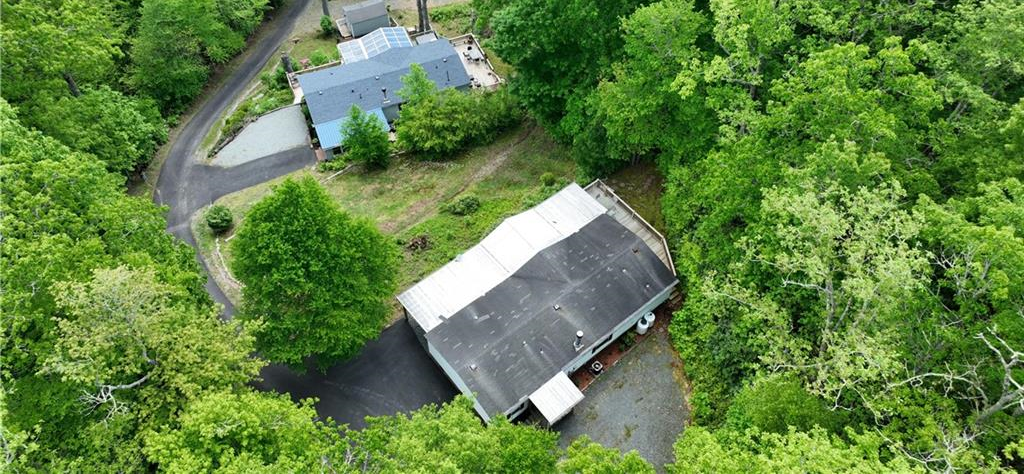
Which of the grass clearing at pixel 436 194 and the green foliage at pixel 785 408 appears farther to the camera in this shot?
the grass clearing at pixel 436 194

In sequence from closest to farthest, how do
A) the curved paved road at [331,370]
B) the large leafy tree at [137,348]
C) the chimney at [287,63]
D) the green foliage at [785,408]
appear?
the large leafy tree at [137,348] → the green foliage at [785,408] → the curved paved road at [331,370] → the chimney at [287,63]

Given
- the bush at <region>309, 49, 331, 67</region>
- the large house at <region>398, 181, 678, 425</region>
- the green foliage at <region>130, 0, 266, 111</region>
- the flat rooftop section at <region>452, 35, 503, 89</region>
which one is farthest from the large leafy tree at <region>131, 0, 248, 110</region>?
the large house at <region>398, 181, 678, 425</region>

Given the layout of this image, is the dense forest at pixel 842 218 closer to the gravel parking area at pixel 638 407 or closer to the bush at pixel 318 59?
the gravel parking area at pixel 638 407

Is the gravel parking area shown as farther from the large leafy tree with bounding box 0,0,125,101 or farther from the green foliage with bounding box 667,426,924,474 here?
the large leafy tree with bounding box 0,0,125,101

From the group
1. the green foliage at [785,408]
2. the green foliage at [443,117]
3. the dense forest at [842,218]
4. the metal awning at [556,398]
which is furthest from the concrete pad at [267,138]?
the green foliage at [785,408]

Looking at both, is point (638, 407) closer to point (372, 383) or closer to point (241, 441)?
point (372, 383)

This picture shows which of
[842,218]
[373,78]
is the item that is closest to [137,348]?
[842,218]
